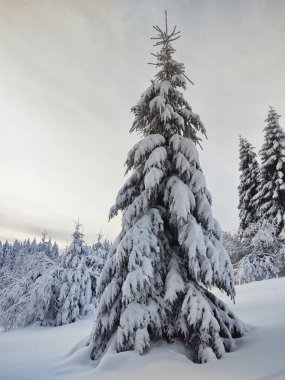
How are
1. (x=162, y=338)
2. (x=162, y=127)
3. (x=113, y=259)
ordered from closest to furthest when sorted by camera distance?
(x=162, y=338)
(x=113, y=259)
(x=162, y=127)

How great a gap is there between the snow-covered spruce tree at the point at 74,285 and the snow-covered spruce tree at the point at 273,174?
1446cm

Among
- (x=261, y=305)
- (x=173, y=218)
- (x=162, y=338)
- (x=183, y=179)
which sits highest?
(x=183, y=179)

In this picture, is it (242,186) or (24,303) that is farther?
(242,186)

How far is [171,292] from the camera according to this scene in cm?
687

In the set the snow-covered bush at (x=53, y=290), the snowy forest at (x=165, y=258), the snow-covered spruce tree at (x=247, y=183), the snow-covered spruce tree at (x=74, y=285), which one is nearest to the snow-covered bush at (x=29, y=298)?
the snow-covered bush at (x=53, y=290)

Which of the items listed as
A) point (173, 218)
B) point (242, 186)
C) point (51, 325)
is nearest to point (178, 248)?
point (173, 218)

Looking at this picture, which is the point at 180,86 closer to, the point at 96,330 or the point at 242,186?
the point at 96,330

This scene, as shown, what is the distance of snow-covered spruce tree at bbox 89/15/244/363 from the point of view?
6.84 meters

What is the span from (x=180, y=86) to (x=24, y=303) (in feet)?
48.1

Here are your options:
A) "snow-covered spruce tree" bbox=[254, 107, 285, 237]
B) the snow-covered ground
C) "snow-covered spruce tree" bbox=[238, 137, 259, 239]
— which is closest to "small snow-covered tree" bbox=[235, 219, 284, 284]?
"snow-covered spruce tree" bbox=[254, 107, 285, 237]

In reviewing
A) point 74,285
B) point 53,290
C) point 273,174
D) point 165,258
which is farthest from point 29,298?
point 273,174

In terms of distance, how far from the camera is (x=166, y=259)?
7.92 metres

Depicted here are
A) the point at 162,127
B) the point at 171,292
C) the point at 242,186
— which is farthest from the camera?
the point at 242,186

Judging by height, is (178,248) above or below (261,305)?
above
